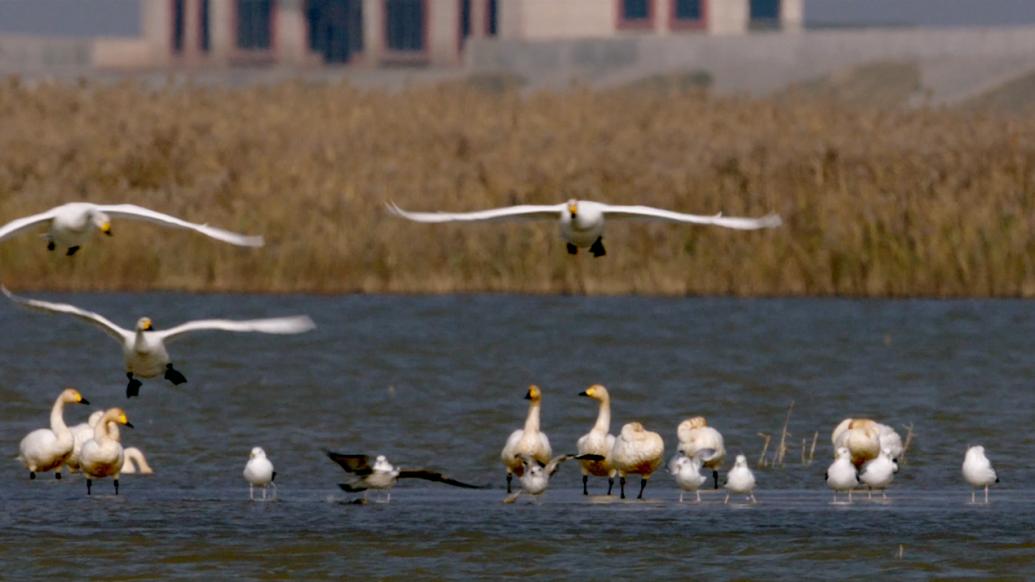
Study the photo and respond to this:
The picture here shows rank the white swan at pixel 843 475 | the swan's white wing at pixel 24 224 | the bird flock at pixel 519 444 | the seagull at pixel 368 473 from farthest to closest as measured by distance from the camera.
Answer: the white swan at pixel 843 475 → the seagull at pixel 368 473 → the bird flock at pixel 519 444 → the swan's white wing at pixel 24 224

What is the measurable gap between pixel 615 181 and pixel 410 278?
3672 millimetres

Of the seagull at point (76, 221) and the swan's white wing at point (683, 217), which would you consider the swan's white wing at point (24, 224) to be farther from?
the swan's white wing at point (683, 217)

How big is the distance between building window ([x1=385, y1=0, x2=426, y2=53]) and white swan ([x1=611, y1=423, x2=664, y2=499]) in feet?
239

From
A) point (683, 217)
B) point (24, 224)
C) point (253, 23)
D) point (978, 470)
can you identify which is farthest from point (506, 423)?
point (253, 23)

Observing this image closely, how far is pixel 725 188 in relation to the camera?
35469 mm

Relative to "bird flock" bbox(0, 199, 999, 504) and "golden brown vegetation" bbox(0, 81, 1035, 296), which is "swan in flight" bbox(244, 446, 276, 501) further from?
"golden brown vegetation" bbox(0, 81, 1035, 296)

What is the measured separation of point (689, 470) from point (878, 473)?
135cm

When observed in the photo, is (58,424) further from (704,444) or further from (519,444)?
(704,444)

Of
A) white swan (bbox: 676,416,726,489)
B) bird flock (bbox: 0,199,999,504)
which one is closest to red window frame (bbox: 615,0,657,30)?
bird flock (bbox: 0,199,999,504)

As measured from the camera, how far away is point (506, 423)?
78.6 ft

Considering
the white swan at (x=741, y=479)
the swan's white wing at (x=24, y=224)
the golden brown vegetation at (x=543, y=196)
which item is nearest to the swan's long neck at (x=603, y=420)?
the white swan at (x=741, y=479)

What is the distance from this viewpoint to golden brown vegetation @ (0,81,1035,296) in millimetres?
33875

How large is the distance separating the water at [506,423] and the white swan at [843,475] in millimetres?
180

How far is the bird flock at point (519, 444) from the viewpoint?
17.3 metres
